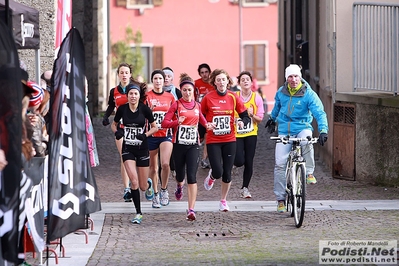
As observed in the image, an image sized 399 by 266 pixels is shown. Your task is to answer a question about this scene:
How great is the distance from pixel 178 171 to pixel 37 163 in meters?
4.37

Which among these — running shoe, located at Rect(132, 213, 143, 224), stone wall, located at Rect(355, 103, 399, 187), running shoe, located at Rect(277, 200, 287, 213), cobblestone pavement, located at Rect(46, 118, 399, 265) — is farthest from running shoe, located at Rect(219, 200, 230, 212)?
stone wall, located at Rect(355, 103, 399, 187)

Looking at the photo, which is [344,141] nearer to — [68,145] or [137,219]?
[137,219]

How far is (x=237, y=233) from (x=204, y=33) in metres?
49.2

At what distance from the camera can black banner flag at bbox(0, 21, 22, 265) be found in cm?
805

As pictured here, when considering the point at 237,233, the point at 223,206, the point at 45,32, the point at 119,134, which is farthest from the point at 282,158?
the point at 45,32

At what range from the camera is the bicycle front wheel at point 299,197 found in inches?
473

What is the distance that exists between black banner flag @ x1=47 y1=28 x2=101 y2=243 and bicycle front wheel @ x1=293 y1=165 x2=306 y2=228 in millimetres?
2967

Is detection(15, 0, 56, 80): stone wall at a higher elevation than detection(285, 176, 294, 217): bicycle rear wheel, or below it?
higher

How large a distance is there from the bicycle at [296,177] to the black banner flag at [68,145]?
303 centimetres

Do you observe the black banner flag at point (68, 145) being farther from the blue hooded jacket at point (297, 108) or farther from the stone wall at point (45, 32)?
the stone wall at point (45, 32)

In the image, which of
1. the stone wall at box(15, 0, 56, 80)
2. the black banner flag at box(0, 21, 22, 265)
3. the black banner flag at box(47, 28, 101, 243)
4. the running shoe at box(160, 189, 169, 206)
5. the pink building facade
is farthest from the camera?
the pink building facade

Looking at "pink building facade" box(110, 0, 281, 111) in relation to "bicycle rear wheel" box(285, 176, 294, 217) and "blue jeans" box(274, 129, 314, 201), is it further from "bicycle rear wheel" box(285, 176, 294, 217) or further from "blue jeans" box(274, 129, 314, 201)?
"blue jeans" box(274, 129, 314, 201)

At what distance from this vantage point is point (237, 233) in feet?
38.8

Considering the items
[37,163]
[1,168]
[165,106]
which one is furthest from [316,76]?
[1,168]
